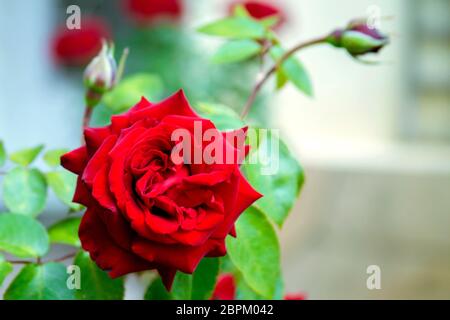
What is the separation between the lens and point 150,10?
220cm

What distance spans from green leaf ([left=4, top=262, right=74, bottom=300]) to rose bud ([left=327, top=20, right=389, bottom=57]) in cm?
23

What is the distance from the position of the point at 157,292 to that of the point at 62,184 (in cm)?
9

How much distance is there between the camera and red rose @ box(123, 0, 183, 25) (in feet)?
7.20

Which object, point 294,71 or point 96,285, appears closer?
point 96,285

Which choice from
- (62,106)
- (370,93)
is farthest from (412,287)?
(62,106)

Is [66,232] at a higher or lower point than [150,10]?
lower

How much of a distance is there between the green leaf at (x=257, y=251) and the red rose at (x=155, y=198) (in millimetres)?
44

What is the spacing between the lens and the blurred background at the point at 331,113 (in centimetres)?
228

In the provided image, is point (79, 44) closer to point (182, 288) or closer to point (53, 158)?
point (53, 158)

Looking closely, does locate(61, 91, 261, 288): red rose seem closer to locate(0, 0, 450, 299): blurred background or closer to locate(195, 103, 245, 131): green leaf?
locate(195, 103, 245, 131): green leaf

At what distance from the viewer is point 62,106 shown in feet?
9.32

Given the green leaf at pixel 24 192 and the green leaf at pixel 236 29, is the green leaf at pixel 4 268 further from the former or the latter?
the green leaf at pixel 236 29

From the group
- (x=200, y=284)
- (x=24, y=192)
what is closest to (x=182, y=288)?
(x=200, y=284)

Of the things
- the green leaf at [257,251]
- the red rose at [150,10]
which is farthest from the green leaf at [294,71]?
the red rose at [150,10]
